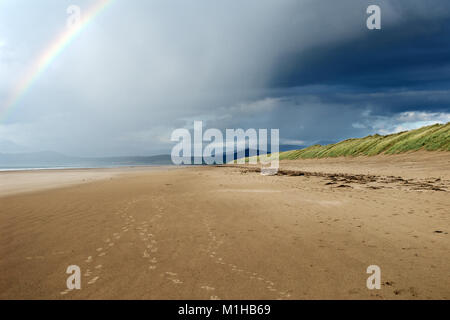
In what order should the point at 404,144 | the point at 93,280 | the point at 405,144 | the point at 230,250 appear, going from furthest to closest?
the point at 404,144
the point at 405,144
the point at 230,250
the point at 93,280

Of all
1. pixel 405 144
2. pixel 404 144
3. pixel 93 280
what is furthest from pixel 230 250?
pixel 404 144

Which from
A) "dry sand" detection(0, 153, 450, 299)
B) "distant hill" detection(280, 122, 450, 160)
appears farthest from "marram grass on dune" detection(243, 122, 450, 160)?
"dry sand" detection(0, 153, 450, 299)

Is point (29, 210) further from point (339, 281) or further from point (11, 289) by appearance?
point (339, 281)

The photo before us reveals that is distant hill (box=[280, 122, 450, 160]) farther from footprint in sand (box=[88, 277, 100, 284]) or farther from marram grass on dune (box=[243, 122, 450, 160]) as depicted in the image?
footprint in sand (box=[88, 277, 100, 284])

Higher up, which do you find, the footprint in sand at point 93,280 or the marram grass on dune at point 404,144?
the marram grass on dune at point 404,144

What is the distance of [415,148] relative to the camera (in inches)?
1588

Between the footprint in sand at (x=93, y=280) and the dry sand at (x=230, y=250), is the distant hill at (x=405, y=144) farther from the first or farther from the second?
the footprint in sand at (x=93, y=280)

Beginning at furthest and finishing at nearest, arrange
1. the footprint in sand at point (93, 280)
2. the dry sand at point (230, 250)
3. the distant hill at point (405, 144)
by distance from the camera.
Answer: the distant hill at point (405, 144) < the footprint in sand at point (93, 280) < the dry sand at point (230, 250)

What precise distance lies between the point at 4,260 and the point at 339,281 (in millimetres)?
7764

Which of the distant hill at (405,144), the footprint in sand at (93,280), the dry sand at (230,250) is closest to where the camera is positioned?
the dry sand at (230,250)

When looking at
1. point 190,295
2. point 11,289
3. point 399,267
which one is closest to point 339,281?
point 399,267

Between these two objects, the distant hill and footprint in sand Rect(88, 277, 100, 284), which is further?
the distant hill

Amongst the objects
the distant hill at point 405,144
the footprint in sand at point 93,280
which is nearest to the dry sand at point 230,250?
the footprint in sand at point 93,280

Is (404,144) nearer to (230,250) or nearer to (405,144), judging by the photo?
(405,144)
